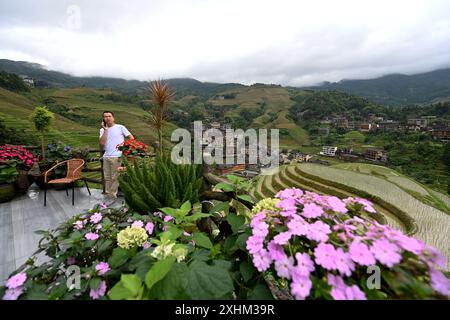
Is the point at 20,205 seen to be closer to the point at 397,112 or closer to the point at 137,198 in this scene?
the point at 137,198

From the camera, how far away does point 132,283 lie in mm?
596

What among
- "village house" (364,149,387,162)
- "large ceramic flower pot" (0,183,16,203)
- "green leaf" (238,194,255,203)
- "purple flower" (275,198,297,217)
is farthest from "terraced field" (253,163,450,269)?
"village house" (364,149,387,162)

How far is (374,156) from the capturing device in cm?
2961

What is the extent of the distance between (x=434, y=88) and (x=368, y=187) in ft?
549

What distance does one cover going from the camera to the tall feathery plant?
409 cm

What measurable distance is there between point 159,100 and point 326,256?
13.5 ft

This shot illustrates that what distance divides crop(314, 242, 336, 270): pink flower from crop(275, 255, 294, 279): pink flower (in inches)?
3.1

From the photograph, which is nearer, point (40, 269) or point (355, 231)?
point (355, 231)

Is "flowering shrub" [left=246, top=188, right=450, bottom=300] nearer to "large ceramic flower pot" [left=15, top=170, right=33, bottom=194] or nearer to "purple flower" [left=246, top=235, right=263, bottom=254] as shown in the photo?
"purple flower" [left=246, top=235, right=263, bottom=254]

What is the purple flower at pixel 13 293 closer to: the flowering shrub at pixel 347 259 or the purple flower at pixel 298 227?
the flowering shrub at pixel 347 259

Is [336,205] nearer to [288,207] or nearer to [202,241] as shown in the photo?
[288,207]

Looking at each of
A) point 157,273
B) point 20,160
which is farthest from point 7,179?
point 157,273

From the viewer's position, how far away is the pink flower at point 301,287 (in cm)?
54
